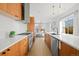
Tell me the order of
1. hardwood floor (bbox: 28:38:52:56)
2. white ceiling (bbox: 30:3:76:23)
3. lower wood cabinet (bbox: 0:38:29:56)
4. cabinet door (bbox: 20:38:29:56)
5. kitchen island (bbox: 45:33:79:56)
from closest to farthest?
lower wood cabinet (bbox: 0:38:29:56)
kitchen island (bbox: 45:33:79:56)
cabinet door (bbox: 20:38:29:56)
white ceiling (bbox: 30:3:76:23)
hardwood floor (bbox: 28:38:52:56)

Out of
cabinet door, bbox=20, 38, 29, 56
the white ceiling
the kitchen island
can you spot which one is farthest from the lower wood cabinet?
the white ceiling

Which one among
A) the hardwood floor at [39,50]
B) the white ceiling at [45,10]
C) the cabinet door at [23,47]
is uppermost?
the white ceiling at [45,10]

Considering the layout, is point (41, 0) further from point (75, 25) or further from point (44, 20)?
point (75, 25)

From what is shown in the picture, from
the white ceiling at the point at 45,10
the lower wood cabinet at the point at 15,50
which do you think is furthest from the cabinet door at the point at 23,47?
the white ceiling at the point at 45,10

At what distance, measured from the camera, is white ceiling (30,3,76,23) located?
3512 mm

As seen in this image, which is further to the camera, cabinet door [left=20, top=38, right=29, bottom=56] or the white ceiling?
the white ceiling

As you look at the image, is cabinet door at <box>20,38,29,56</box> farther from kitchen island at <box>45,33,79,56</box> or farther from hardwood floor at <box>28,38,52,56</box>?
kitchen island at <box>45,33,79,56</box>

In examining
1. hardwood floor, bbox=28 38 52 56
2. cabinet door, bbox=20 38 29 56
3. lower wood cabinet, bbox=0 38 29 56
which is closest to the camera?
lower wood cabinet, bbox=0 38 29 56

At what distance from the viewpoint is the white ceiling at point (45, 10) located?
138 inches

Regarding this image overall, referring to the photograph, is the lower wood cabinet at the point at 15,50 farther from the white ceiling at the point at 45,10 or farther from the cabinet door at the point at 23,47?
the white ceiling at the point at 45,10

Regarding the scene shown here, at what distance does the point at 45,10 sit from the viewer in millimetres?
3684

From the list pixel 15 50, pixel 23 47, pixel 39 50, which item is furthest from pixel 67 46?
pixel 39 50

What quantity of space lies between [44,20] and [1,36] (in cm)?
142

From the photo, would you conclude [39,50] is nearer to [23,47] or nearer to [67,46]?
[23,47]
